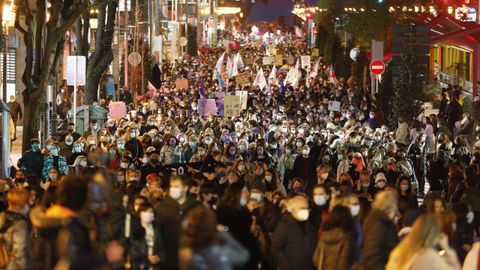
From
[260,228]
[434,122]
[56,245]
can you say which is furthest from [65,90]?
[56,245]

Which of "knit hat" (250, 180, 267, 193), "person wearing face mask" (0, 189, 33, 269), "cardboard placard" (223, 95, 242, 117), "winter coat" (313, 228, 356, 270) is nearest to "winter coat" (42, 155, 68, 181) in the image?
"knit hat" (250, 180, 267, 193)

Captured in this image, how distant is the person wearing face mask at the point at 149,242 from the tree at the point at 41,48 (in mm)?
14888

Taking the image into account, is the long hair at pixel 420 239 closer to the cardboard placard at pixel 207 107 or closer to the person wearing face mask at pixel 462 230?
the person wearing face mask at pixel 462 230

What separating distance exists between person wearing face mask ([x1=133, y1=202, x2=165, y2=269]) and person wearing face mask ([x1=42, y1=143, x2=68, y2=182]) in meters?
9.27

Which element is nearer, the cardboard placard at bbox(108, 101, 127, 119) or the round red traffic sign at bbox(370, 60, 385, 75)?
the cardboard placard at bbox(108, 101, 127, 119)

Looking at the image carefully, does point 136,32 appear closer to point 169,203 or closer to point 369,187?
point 369,187

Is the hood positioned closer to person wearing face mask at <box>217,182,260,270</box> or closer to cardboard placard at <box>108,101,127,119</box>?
person wearing face mask at <box>217,182,260,270</box>

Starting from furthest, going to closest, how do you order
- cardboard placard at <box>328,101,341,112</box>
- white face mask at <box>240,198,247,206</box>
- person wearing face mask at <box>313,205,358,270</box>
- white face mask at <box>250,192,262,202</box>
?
cardboard placard at <box>328,101,341,112</box>
white face mask at <box>250,192,262,202</box>
white face mask at <box>240,198,247,206</box>
person wearing face mask at <box>313,205,358,270</box>

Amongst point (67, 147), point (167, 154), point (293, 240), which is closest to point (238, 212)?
point (293, 240)

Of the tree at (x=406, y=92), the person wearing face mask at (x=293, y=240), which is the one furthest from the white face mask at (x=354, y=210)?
the tree at (x=406, y=92)

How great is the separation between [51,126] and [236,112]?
6152mm

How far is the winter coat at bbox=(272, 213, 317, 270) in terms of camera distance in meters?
13.5

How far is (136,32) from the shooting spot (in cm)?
5519

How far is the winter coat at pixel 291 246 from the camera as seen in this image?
1351 cm
